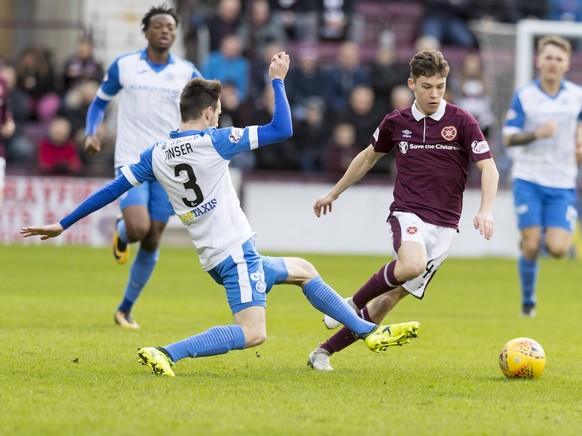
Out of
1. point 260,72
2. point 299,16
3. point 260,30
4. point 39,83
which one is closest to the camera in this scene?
point 39,83

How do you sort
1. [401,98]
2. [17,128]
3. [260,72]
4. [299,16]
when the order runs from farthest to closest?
[299,16] → [260,72] → [17,128] → [401,98]

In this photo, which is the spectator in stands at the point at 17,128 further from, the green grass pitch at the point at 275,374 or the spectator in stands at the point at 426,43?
the spectator in stands at the point at 426,43

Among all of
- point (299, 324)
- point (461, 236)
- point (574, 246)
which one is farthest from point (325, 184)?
point (299, 324)

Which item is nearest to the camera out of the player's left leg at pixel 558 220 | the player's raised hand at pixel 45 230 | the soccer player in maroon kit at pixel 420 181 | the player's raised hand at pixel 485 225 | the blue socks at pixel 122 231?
the player's raised hand at pixel 485 225

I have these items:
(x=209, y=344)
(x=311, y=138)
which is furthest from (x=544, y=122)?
(x=311, y=138)

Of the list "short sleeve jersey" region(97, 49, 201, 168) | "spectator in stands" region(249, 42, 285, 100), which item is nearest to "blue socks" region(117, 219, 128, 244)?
"short sleeve jersey" region(97, 49, 201, 168)

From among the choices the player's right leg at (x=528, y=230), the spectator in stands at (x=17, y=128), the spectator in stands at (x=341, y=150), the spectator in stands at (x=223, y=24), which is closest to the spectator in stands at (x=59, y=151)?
the spectator in stands at (x=17, y=128)

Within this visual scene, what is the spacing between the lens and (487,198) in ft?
25.2

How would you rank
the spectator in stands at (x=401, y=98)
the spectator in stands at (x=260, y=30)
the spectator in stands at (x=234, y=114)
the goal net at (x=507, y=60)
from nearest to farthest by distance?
the goal net at (x=507, y=60) < the spectator in stands at (x=401, y=98) < the spectator in stands at (x=234, y=114) < the spectator in stands at (x=260, y=30)

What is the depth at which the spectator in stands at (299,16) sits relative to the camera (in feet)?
77.6

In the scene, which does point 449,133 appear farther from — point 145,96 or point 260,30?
point 260,30

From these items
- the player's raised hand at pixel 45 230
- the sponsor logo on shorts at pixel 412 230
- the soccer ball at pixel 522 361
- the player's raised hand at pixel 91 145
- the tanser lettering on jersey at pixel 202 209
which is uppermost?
the tanser lettering on jersey at pixel 202 209

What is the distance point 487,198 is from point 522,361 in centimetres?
104

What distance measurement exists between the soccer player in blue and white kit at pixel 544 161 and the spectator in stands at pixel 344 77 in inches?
376
